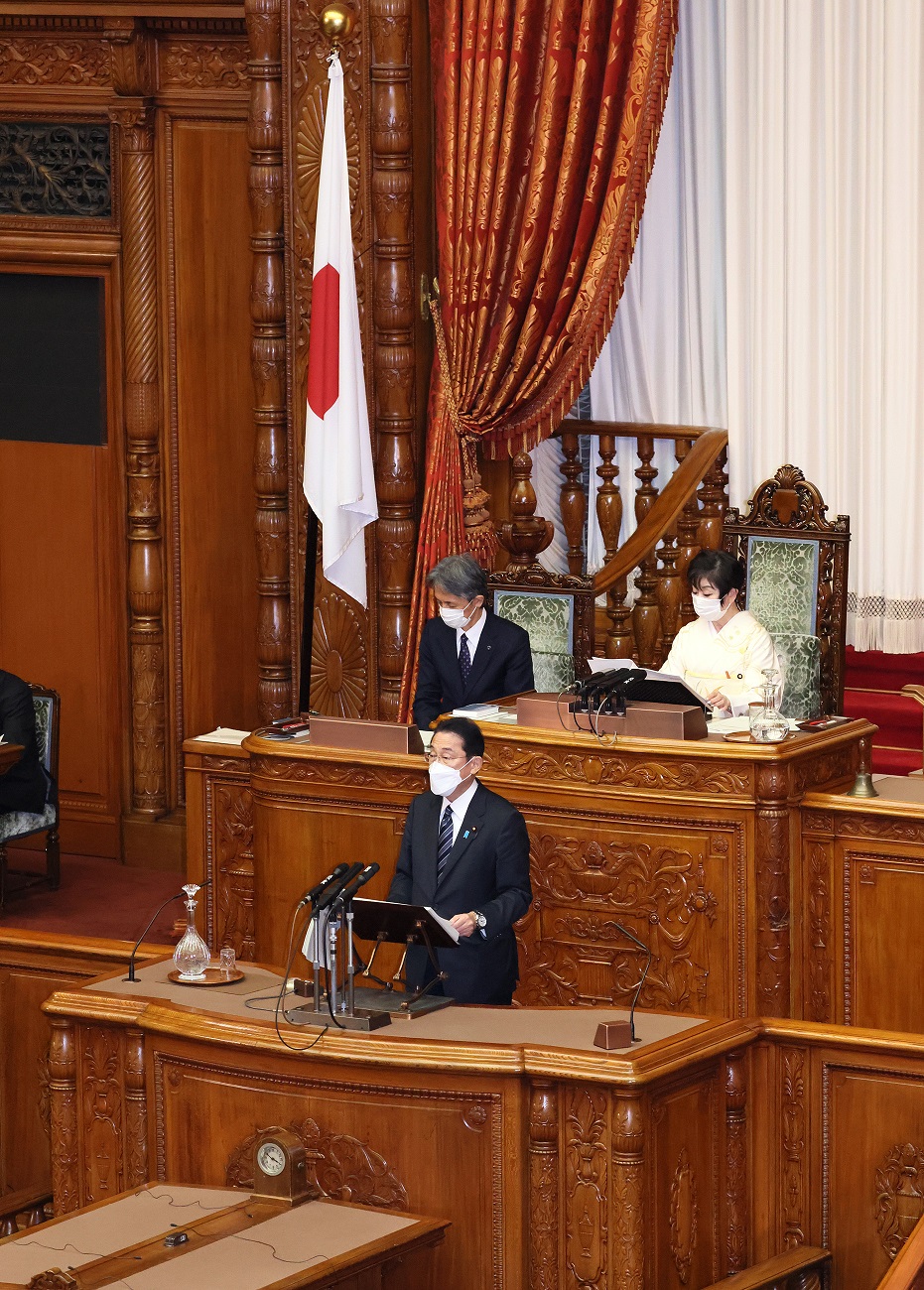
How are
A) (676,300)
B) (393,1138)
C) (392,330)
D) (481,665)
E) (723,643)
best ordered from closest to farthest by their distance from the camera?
(393,1138)
(723,643)
(481,665)
(392,330)
(676,300)

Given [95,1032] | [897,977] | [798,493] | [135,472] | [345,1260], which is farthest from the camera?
[135,472]

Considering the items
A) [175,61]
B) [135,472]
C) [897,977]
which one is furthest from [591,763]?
[175,61]

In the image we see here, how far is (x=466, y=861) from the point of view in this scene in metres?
5.09

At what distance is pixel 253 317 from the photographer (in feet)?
25.5

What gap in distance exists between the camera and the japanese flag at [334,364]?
7375 mm

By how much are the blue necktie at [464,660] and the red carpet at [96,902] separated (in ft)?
5.17

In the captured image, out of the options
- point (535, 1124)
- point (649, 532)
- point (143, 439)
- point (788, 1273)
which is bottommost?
point (788, 1273)

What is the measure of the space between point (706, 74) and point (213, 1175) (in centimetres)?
486

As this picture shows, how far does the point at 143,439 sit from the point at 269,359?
2.36 feet

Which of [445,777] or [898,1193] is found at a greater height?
[445,777]

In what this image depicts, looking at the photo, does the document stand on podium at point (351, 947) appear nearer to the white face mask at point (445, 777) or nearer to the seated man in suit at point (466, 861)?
the seated man in suit at point (466, 861)

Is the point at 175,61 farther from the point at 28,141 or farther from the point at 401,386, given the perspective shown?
the point at 401,386

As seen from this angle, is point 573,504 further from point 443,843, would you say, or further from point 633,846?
point 443,843

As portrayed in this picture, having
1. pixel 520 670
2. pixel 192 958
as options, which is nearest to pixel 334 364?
pixel 520 670
